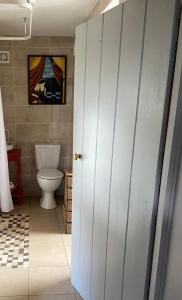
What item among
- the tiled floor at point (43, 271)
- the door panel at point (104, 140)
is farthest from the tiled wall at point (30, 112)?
the door panel at point (104, 140)

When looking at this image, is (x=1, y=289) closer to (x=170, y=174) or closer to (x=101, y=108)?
(x=101, y=108)

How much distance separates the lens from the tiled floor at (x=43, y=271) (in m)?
2.05

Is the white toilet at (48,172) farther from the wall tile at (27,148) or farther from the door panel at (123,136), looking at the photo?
Answer: the door panel at (123,136)

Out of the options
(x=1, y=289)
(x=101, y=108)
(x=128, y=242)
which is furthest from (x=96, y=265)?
(x=101, y=108)

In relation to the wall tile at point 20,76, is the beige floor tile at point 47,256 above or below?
below

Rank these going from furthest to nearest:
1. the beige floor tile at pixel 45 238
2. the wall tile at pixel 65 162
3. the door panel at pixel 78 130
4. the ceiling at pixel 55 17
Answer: the wall tile at pixel 65 162, the beige floor tile at pixel 45 238, the ceiling at pixel 55 17, the door panel at pixel 78 130

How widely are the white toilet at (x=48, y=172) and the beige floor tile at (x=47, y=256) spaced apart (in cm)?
87

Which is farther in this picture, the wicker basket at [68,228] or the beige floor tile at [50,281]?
the wicker basket at [68,228]

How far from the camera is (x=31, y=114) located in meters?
3.61

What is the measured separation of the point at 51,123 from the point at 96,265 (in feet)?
7.54

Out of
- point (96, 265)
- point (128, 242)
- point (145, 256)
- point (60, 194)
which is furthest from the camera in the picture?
point (60, 194)

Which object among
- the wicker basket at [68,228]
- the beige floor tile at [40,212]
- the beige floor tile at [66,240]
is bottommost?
the beige floor tile at [66,240]

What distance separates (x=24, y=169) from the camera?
3789 millimetres

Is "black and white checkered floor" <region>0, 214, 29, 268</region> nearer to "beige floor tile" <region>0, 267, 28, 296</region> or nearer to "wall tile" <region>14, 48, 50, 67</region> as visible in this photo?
"beige floor tile" <region>0, 267, 28, 296</region>
